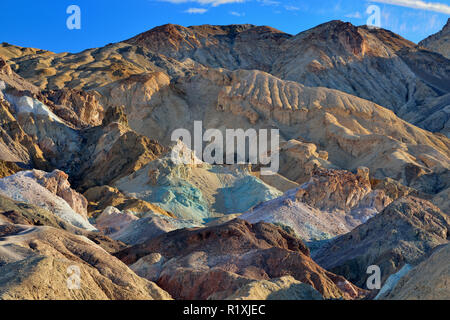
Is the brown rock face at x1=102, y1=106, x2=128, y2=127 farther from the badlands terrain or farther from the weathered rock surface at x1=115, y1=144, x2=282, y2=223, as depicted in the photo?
the weathered rock surface at x1=115, y1=144, x2=282, y2=223

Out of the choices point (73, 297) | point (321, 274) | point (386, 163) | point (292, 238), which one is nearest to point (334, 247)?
point (292, 238)

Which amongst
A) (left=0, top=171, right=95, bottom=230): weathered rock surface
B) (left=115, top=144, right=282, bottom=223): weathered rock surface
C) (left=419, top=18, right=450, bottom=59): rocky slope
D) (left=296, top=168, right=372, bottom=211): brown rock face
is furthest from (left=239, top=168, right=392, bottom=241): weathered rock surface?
(left=419, top=18, right=450, bottom=59): rocky slope

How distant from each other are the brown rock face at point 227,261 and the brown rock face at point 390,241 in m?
3.30

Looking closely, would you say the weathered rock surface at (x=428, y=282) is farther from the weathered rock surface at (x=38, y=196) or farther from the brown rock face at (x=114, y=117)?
the brown rock face at (x=114, y=117)

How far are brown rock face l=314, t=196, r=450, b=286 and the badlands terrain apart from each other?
0.10m

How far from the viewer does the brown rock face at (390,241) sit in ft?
A: 111

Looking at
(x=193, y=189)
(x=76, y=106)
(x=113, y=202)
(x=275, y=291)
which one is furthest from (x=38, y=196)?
(x=76, y=106)

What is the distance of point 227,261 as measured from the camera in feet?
88.7

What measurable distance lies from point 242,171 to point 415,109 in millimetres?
57235

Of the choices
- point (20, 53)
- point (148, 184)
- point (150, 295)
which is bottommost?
point (150, 295)

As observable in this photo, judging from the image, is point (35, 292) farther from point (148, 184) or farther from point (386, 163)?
point (386, 163)

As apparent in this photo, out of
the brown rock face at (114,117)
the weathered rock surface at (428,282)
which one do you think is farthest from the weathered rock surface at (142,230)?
the brown rock face at (114,117)

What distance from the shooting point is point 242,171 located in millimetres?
63625

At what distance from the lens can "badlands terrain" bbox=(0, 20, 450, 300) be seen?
929 inches
